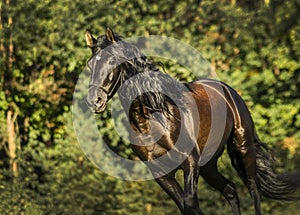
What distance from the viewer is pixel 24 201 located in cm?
976

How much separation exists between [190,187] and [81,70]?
580 cm

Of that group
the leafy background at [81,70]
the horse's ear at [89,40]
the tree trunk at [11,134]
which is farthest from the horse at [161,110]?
the tree trunk at [11,134]

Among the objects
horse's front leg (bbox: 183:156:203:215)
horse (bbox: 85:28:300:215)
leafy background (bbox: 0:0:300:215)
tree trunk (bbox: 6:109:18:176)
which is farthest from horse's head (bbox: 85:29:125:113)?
tree trunk (bbox: 6:109:18:176)

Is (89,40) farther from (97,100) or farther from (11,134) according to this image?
(11,134)

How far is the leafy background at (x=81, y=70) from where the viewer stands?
32.3ft

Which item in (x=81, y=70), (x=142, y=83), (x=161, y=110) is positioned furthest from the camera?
(x=81, y=70)

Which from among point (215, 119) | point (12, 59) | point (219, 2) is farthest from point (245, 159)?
point (12, 59)

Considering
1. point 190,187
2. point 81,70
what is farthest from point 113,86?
point 81,70

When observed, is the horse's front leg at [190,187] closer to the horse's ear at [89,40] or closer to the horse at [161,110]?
the horse at [161,110]

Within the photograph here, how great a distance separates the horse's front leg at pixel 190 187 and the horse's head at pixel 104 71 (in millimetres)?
825

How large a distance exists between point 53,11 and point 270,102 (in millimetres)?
3657

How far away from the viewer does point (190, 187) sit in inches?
220

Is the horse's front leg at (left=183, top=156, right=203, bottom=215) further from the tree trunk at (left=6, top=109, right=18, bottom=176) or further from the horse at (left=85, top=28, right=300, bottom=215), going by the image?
the tree trunk at (left=6, top=109, right=18, bottom=176)

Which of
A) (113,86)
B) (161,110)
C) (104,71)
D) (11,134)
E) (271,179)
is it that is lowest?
(271,179)
